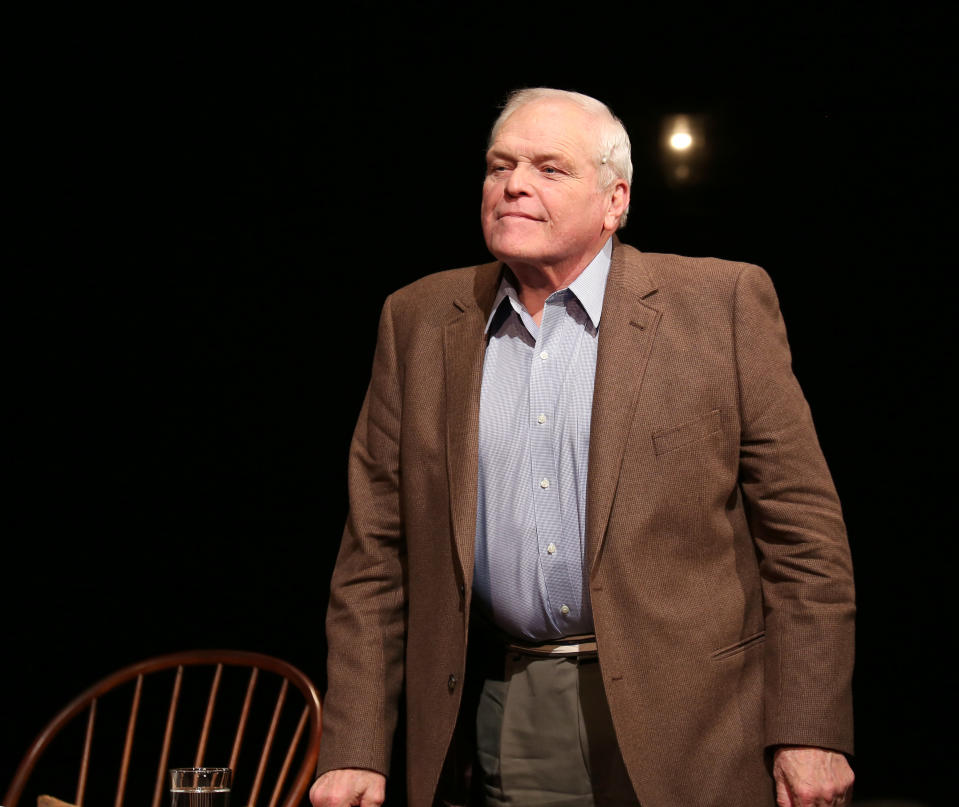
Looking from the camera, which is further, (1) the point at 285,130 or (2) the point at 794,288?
(1) the point at 285,130

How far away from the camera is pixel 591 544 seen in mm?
1663

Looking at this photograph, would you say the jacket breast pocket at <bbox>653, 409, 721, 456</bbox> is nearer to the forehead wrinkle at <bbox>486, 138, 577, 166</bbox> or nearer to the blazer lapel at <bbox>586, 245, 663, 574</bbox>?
the blazer lapel at <bbox>586, 245, 663, 574</bbox>

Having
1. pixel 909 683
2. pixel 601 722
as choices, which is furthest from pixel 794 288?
pixel 601 722

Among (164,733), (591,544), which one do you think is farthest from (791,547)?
(164,733)

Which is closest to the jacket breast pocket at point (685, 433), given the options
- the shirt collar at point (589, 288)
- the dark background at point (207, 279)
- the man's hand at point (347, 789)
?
the shirt collar at point (589, 288)

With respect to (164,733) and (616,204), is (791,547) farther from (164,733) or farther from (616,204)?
(164,733)

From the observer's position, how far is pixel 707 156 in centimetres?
243

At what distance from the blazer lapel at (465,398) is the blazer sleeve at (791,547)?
433 mm

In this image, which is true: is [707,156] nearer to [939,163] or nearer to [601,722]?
[939,163]

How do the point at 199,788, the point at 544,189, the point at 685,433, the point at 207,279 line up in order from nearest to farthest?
the point at 199,788
the point at 685,433
the point at 544,189
the point at 207,279

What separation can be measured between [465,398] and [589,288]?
0.93ft

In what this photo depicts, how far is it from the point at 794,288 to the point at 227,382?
4.80 ft

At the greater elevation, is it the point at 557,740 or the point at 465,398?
the point at 465,398

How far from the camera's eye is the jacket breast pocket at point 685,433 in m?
1.71
